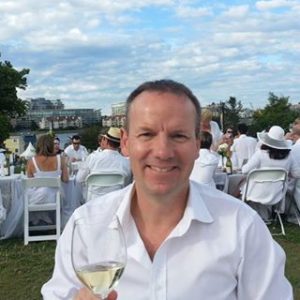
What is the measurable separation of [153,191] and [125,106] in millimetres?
332

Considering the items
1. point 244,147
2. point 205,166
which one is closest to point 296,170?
point 205,166

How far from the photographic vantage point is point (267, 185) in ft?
25.5

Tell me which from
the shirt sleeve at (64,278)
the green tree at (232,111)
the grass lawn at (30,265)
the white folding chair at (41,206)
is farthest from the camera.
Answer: the green tree at (232,111)

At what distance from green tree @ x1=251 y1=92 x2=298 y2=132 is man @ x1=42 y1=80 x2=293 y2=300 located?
41630 mm

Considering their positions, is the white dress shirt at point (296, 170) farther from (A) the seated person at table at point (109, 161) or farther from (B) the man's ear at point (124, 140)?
(B) the man's ear at point (124, 140)

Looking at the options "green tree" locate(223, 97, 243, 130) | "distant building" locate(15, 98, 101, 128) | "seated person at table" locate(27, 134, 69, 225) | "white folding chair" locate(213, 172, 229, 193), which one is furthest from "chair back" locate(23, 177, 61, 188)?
"green tree" locate(223, 97, 243, 130)

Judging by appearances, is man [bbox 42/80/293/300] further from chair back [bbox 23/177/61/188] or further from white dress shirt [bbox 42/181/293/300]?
chair back [bbox 23/177/61/188]

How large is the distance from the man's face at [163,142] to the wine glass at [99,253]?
28cm

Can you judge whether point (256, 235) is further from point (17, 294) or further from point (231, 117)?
point (231, 117)

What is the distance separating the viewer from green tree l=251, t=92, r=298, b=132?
4408cm

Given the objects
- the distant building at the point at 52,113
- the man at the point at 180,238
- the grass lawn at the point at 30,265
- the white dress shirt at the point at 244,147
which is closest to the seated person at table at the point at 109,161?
the grass lawn at the point at 30,265

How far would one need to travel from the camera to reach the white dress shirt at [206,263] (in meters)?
1.80

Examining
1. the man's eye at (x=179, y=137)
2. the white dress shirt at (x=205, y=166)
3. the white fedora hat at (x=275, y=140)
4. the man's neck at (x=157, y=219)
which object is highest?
the man's eye at (x=179, y=137)

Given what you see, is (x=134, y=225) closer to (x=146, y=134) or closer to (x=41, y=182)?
(x=146, y=134)
